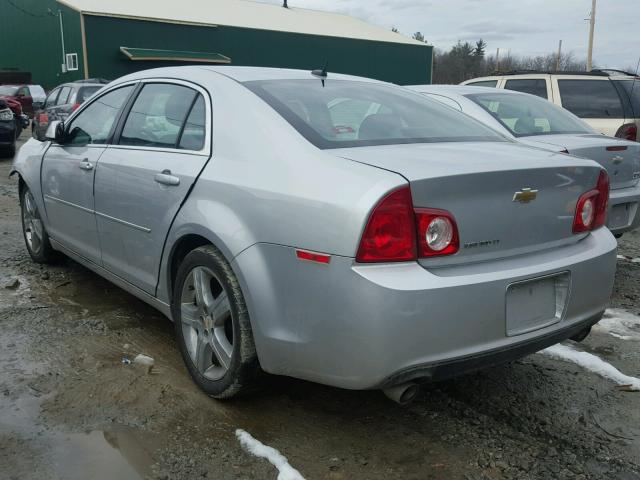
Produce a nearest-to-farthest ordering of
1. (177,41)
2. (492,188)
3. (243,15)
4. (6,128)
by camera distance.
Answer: (492,188), (6,128), (177,41), (243,15)

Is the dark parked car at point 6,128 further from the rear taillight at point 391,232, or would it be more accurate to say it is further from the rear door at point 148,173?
the rear taillight at point 391,232

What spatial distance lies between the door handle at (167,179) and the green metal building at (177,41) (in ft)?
69.9

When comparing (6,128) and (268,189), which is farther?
(6,128)

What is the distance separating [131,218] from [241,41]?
103ft

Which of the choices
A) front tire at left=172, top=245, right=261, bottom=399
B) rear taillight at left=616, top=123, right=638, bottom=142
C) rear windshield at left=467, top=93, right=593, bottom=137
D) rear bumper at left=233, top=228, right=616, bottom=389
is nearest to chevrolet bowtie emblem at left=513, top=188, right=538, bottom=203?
rear bumper at left=233, top=228, right=616, bottom=389

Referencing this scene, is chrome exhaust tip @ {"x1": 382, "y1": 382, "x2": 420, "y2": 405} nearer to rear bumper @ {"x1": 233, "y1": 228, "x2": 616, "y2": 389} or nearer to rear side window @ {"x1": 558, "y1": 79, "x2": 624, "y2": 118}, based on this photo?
rear bumper @ {"x1": 233, "y1": 228, "x2": 616, "y2": 389}

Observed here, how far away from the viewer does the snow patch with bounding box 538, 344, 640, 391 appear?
347 cm

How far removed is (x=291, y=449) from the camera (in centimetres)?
275

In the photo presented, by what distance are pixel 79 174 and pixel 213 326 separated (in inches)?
68.0

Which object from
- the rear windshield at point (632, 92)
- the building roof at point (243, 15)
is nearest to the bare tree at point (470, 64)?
the building roof at point (243, 15)

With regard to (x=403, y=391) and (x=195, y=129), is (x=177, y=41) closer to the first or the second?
(x=195, y=129)

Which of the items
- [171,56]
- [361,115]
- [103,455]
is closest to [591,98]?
[361,115]

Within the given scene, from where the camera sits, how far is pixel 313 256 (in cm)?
244

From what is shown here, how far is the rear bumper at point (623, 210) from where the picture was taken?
17.2 ft
